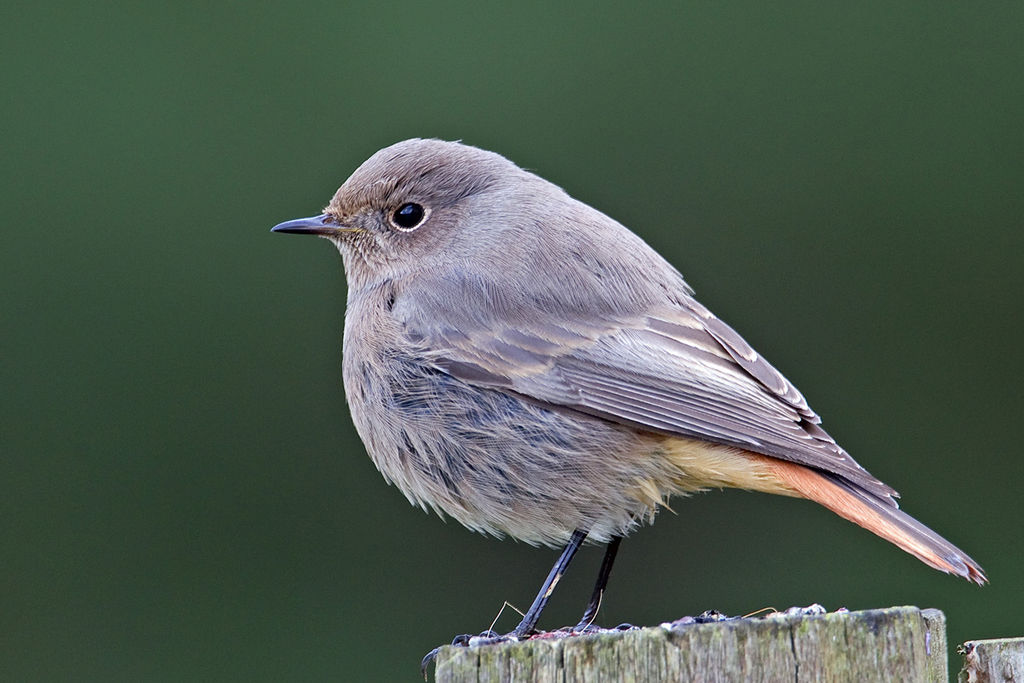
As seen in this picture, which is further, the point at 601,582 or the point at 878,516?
the point at 601,582

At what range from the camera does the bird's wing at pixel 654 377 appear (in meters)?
3.99

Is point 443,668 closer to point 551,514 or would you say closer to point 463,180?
point 551,514

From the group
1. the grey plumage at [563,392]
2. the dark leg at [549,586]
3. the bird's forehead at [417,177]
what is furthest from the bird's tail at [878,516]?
the bird's forehead at [417,177]

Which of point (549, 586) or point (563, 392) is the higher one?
point (563, 392)

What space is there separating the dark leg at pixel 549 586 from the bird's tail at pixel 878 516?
0.76 m

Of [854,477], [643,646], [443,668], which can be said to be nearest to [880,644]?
[643,646]

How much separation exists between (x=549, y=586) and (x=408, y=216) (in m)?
1.74

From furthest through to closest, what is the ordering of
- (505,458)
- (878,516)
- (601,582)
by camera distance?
1. (601,582)
2. (505,458)
3. (878,516)

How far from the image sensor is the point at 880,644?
2.60 m

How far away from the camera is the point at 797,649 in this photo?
2600 mm

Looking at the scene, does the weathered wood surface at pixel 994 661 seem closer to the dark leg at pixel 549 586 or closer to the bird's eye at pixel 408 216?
the dark leg at pixel 549 586

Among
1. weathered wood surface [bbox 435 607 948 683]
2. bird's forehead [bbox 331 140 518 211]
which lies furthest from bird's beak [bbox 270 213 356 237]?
weathered wood surface [bbox 435 607 948 683]

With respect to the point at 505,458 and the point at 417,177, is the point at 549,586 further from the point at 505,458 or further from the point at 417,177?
the point at 417,177

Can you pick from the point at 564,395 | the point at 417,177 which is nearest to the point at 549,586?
the point at 564,395
